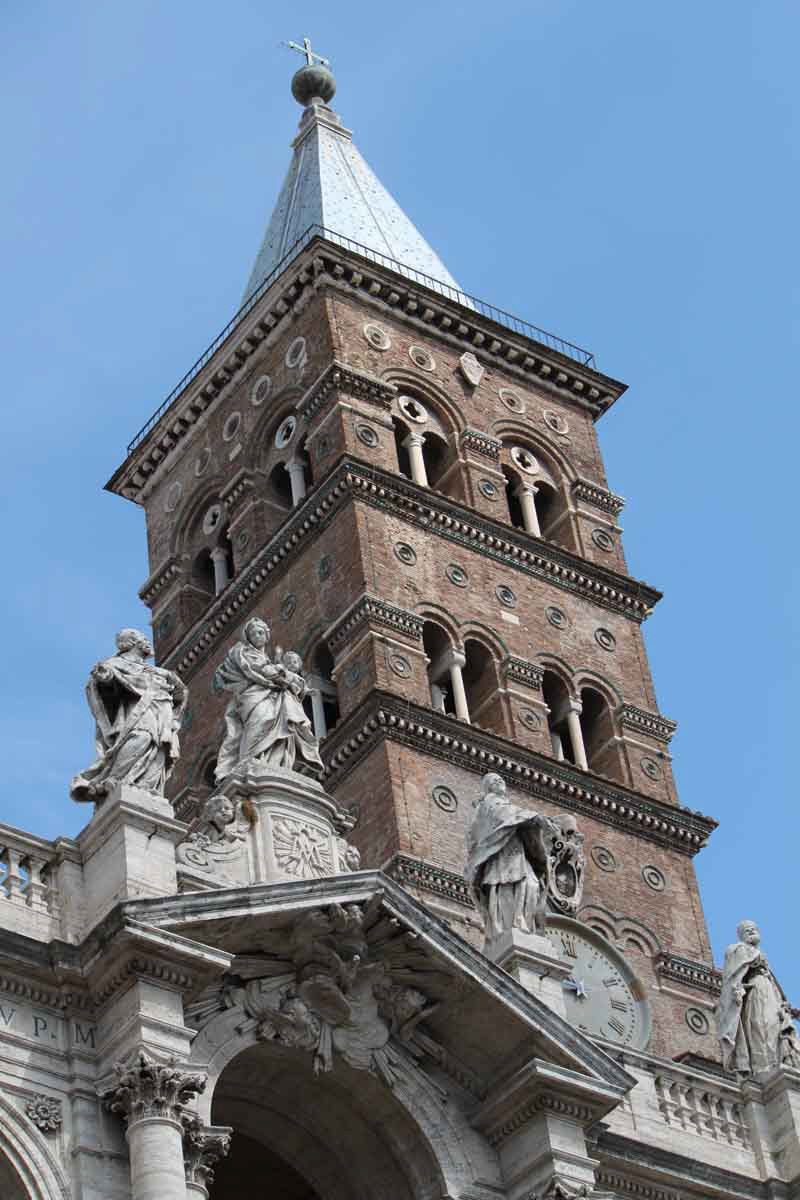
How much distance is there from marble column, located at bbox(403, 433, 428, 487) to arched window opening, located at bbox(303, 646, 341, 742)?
13.9 feet

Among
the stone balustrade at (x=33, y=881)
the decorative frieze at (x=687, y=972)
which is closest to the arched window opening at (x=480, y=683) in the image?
the decorative frieze at (x=687, y=972)

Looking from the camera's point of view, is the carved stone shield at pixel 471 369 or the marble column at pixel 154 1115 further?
the carved stone shield at pixel 471 369

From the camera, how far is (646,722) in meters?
53.2

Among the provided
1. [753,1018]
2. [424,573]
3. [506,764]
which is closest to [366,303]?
[424,573]

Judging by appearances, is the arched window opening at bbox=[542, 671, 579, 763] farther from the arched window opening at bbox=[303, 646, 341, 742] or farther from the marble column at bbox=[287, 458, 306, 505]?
the marble column at bbox=[287, 458, 306, 505]

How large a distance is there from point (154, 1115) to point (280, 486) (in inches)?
1201

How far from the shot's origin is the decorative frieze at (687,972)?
48.8 meters

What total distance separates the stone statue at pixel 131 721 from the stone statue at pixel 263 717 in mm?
1194

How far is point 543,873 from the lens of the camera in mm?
31453

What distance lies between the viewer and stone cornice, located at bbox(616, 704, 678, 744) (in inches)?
Answer: 2079

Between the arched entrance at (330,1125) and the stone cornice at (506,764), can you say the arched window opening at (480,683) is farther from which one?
the arched entrance at (330,1125)

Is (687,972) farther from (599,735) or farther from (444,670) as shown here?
(444,670)

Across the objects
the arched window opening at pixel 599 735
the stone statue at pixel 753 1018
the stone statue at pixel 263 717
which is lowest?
the stone statue at pixel 753 1018

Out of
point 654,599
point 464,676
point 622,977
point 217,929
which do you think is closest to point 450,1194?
point 217,929
